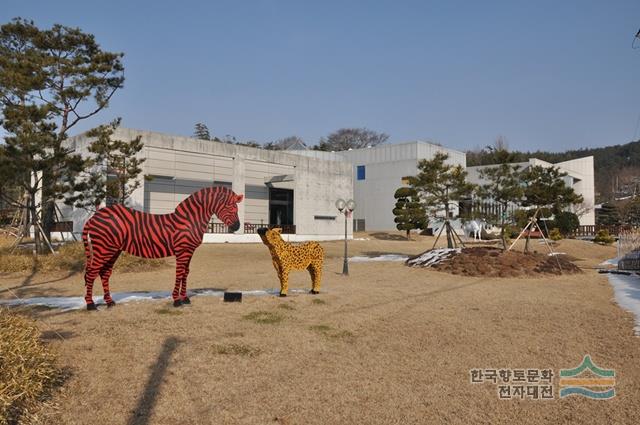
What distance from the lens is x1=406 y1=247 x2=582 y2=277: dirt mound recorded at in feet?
51.7

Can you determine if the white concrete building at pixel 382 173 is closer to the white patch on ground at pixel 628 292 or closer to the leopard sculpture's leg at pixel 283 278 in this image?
the white patch on ground at pixel 628 292

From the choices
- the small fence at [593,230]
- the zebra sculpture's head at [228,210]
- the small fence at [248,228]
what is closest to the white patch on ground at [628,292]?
the zebra sculpture's head at [228,210]

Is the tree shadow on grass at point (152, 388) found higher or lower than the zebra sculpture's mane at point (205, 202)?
lower

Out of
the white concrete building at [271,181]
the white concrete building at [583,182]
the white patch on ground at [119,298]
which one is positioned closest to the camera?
the white patch on ground at [119,298]

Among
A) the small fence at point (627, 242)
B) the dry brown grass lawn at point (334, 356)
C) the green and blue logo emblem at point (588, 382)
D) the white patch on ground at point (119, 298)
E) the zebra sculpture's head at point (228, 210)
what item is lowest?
the green and blue logo emblem at point (588, 382)

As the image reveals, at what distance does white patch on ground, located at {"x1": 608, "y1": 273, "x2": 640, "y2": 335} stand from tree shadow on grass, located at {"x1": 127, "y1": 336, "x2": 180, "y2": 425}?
23.2ft

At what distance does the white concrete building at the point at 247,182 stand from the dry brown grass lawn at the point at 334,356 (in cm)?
1689

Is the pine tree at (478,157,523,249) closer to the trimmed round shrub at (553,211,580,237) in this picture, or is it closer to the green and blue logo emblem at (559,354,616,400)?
the green and blue logo emblem at (559,354,616,400)

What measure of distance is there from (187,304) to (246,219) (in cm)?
2462

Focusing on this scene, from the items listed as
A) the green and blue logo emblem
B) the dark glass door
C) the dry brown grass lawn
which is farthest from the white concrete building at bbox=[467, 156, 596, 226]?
the green and blue logo emblem

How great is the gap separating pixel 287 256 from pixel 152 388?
5.41 m

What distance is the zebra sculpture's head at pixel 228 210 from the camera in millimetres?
8727

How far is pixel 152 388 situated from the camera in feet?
15.0

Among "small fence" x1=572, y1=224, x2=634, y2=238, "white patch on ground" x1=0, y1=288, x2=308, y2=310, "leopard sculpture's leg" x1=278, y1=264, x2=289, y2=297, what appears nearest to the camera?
"white patch on ground" x1=0, y1=288, x2=308, y2=310
